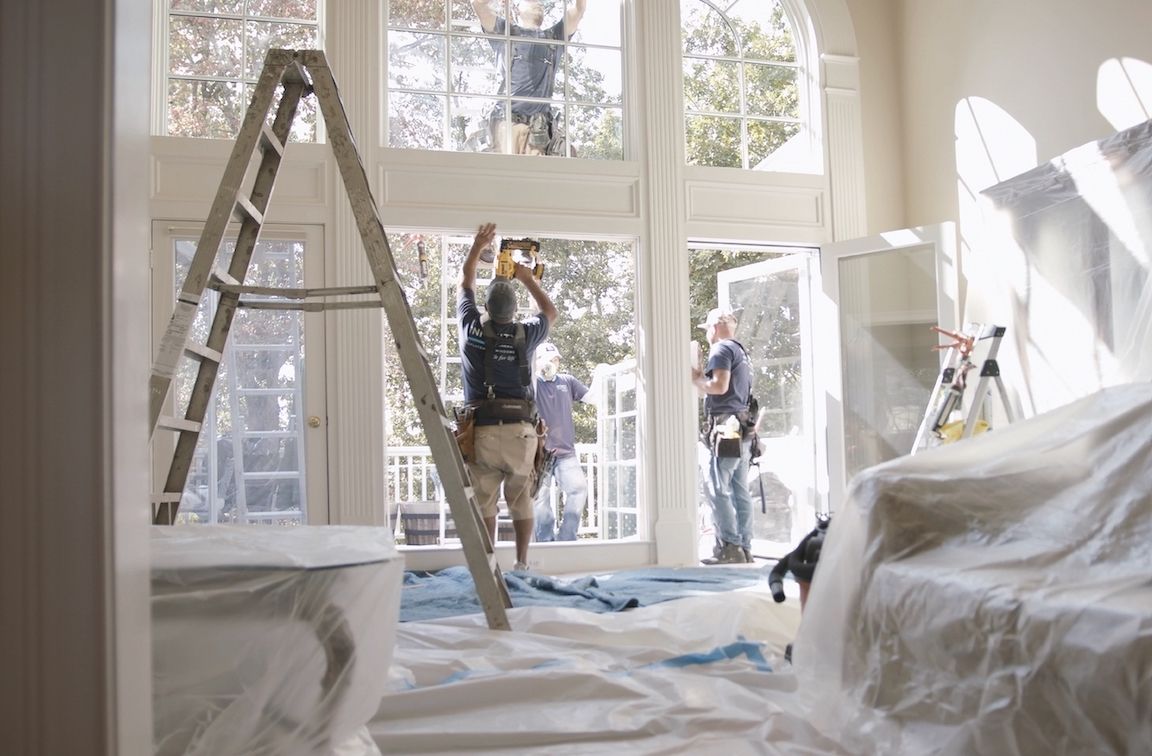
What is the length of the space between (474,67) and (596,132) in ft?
2.47

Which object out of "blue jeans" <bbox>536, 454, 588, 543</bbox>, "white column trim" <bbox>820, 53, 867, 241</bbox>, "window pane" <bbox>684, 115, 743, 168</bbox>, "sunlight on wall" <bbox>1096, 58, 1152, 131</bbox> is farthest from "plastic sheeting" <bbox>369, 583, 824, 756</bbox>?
"window pane" <bbox>684, 115, 743, 168</bbox>

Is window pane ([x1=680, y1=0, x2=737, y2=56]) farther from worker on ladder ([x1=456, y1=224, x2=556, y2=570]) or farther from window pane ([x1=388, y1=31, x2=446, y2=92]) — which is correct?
worker on ladder ([x1=456, y1=224, x2=556, y2=570])

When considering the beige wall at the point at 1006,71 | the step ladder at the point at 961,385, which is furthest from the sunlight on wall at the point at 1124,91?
the step ladder at the point at 961,385

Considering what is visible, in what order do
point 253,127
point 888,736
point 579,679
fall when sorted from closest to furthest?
point 888,736, point 579,679, point 253,127

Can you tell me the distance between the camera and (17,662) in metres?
0.64

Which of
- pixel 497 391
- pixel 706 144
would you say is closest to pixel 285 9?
pixel 497 391

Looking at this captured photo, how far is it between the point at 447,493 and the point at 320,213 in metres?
2.67

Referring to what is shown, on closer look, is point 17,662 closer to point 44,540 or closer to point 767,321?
point 44,540

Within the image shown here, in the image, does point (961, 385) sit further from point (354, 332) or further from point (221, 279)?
point (221, 279)

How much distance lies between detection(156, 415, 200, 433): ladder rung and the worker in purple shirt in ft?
11.3

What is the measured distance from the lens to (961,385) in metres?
4.56

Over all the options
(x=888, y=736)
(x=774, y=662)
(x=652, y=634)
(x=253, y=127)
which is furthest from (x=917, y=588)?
(x=253, y=127)

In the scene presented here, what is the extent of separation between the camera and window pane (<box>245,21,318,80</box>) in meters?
5.13

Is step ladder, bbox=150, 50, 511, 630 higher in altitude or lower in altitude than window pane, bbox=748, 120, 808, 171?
lower
